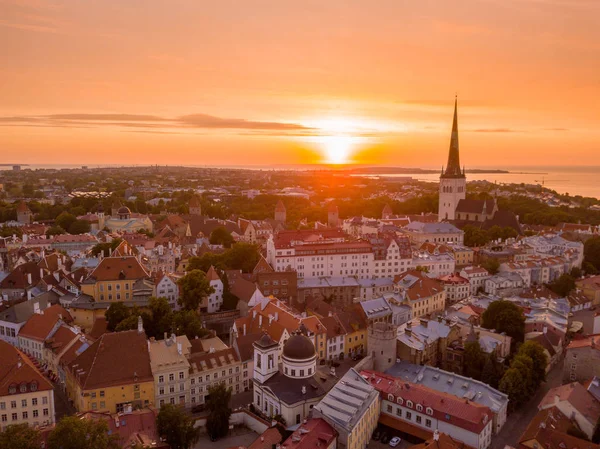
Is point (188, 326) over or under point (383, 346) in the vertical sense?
over

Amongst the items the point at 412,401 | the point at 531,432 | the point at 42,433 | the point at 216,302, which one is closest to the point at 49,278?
the point at 216,302

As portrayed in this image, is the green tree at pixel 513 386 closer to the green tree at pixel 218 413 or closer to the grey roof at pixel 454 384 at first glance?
the grey roof at pixel 454 384

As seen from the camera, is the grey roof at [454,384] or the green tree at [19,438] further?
the grey roof at [454,384]

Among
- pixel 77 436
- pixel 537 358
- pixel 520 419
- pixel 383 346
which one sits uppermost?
pixel 77 436

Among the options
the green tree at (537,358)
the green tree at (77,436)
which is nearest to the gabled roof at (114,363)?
the green tree at (77,436)

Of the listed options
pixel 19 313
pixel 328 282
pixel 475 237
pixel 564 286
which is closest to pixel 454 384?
pixel 328 282

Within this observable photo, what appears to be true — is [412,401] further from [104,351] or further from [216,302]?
[216,302]

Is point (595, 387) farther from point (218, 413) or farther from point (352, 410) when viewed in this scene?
point (218, 413)
